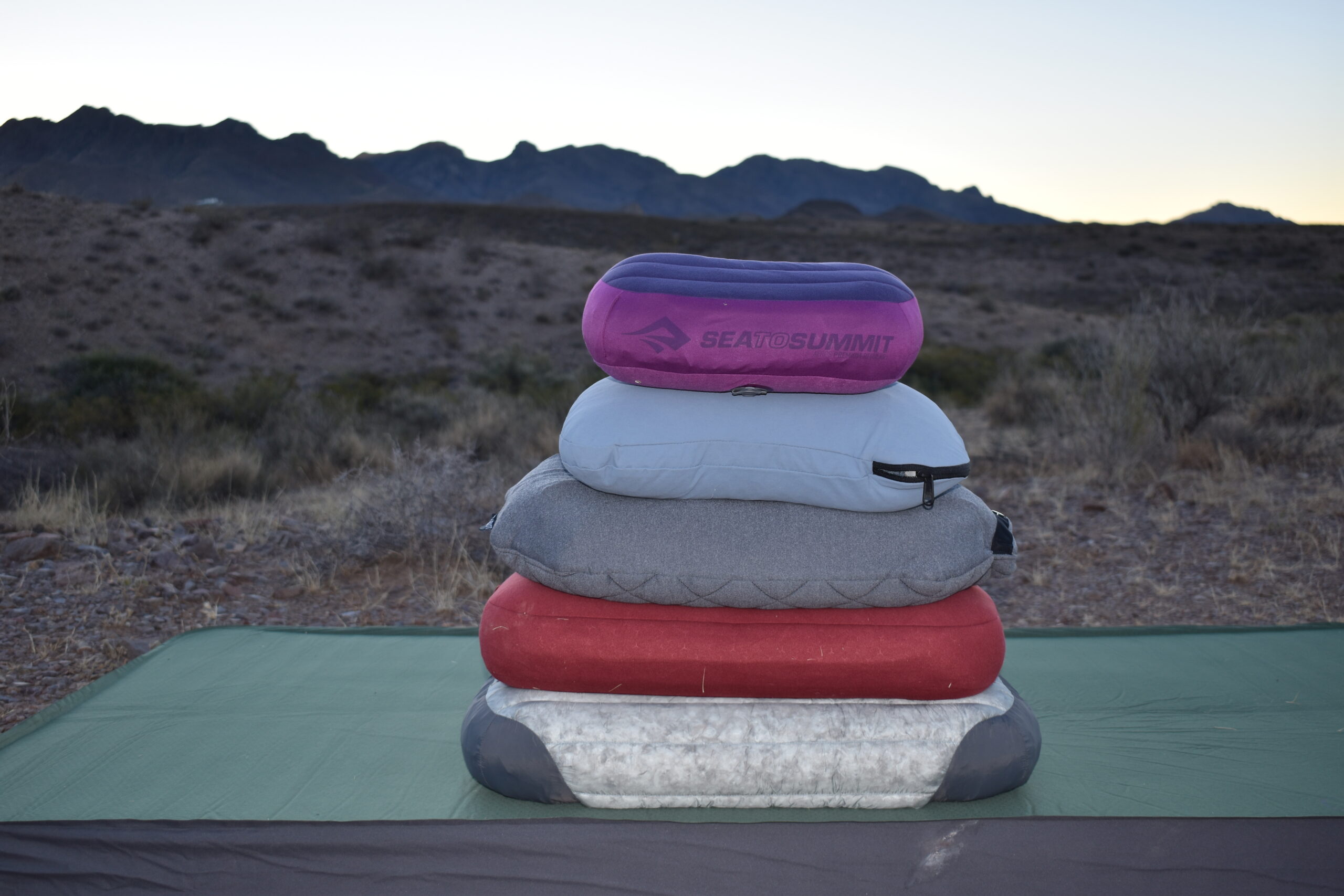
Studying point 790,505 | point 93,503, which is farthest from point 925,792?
point 93,503

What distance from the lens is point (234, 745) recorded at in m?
2.36

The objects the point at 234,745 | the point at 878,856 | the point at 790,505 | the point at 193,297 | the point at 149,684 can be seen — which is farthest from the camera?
the point at 193,297

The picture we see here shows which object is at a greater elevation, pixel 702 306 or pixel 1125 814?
pixel 702 306

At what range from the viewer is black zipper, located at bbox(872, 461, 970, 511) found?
1999mm

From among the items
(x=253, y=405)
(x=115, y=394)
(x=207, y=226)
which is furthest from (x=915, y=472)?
(x=207, y=226)

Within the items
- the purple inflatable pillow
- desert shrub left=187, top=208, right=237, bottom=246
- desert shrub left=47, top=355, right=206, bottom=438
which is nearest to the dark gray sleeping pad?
the purple inflatable pillow

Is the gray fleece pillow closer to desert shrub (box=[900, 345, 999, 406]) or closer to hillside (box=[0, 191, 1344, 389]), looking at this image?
desert shrub (box=[900, 345, 999, 406])

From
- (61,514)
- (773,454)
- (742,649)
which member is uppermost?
(773,454)

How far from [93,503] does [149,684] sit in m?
3.44

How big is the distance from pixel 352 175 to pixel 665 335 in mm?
80848

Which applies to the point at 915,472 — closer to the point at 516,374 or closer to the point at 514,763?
the point at 514,763

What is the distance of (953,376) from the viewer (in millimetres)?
13352

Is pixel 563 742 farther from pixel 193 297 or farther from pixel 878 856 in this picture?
pixel 193 297

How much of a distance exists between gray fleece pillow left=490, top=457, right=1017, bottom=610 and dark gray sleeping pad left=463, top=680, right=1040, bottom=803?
322mm
